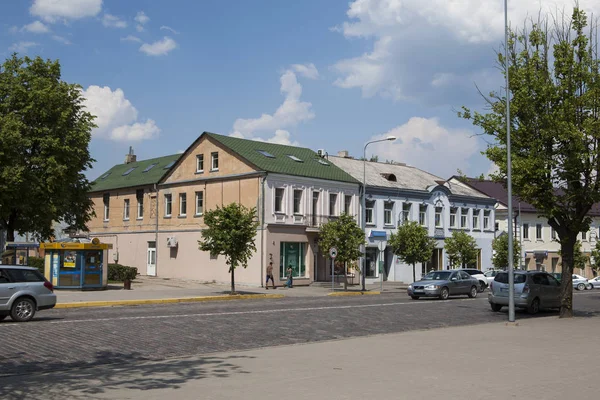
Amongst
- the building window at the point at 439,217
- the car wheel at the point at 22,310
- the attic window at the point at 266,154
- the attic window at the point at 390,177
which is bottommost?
the car wheel at the point at 22,310

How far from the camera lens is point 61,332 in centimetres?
1584

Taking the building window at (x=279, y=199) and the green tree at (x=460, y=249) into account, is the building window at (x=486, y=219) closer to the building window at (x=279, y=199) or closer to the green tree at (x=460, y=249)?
the green tree at (x=460, y=249)

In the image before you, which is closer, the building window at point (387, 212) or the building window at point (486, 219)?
the building window at point (387, 212)

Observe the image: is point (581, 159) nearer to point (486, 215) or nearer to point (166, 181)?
point (166, 181)

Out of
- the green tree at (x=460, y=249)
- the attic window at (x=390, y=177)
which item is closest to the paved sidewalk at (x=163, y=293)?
the green tree at (x=460, y=249)

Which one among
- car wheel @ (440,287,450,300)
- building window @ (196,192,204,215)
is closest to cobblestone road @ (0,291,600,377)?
car wheel @ (440,287,450,300)

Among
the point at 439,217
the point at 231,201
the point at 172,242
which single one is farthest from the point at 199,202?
the point at 439,217

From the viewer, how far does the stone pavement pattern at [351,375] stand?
359 inches

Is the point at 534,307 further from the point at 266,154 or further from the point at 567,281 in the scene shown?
the point at 266,154

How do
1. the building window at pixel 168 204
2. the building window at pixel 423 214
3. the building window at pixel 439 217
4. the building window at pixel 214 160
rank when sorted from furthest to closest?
the building window at pixel 439 217 < the building window at pixel 423 214 < the building window at pixel 168 204 < the building window at pixel 214 160

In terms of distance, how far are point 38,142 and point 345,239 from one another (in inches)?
755

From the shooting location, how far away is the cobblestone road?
1273 centimetres

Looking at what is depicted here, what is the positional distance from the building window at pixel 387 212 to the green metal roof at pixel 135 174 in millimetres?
17002

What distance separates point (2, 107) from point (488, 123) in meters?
28.2
